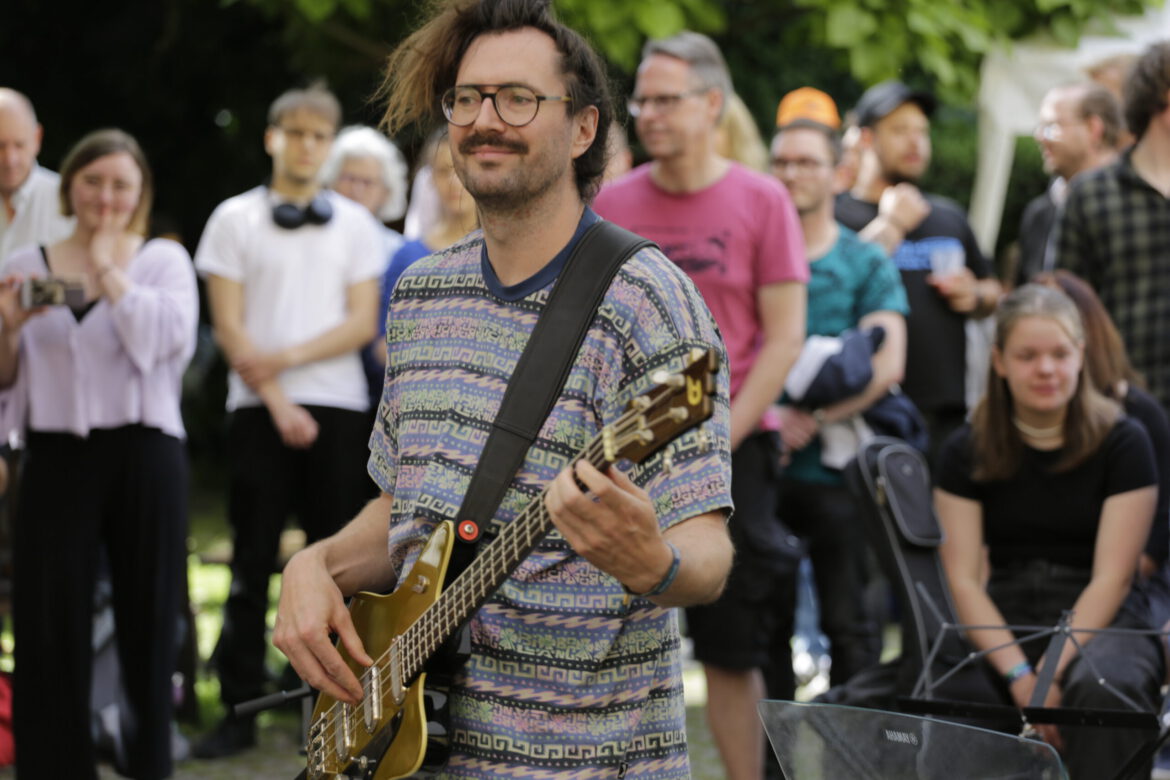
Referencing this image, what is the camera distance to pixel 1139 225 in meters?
5.67

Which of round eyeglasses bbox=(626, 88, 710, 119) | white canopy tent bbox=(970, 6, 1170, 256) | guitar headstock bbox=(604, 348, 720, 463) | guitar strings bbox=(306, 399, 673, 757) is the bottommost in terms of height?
guitar strings bbox=(306, 399, 673, 757)

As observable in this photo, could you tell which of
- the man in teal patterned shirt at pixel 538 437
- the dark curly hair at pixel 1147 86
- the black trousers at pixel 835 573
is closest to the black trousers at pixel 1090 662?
the black trousers at pixel 835 573

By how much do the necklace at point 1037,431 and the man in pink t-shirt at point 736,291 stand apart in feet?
2.34

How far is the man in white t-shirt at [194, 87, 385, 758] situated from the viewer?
595 centimetres

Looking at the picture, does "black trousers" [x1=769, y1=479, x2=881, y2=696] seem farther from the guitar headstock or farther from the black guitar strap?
the guitar headstock

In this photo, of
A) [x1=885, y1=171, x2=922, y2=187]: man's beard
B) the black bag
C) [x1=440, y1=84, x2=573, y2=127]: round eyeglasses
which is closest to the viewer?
[x1=440, y1=84, x2=573, y2=127]: round eyeglasses

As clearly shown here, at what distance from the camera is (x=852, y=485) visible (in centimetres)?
484

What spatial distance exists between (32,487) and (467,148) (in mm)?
3004

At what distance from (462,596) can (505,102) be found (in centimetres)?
80

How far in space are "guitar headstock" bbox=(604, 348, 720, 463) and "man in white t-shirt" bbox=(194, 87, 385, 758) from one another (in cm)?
407

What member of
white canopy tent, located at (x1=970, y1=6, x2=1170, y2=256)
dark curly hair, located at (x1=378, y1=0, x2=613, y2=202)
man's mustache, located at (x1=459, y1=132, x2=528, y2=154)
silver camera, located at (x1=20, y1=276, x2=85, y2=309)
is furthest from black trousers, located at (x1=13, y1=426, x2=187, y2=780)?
white canopy tent, located at (x1=970, y1=6, x2=1170, y2=256)

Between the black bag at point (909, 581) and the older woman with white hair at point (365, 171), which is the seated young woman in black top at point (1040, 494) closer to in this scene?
the black bag at point (909, 581)

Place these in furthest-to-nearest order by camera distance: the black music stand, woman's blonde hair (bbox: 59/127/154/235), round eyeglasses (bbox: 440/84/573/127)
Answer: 1. woman's blonde hair (bbox: 59/127/154/235)
2. the black music stand
3. round eyeglasses (bbox: 440/84/573/127)

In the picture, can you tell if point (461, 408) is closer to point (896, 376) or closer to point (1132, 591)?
point (1132, 591)
